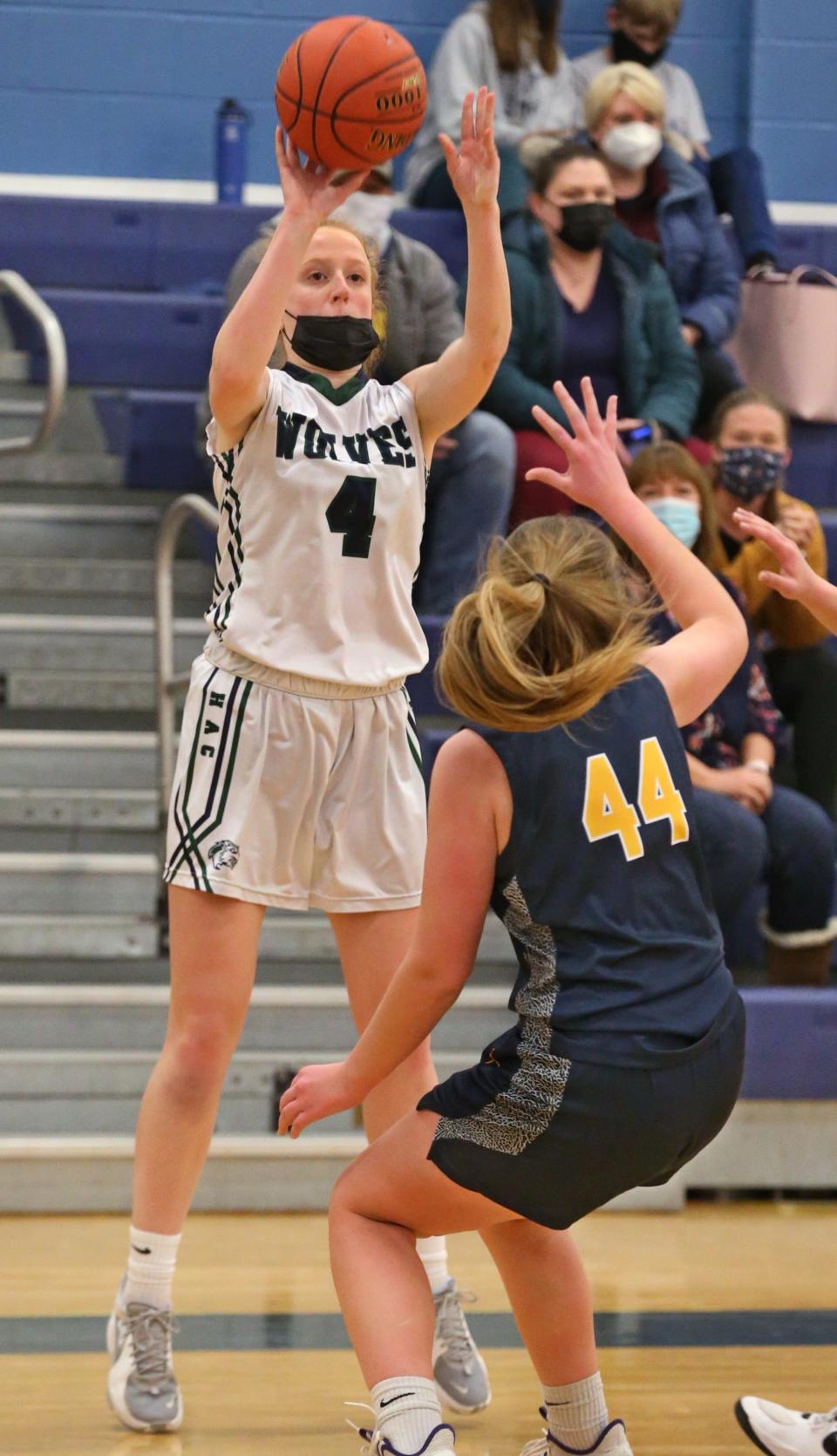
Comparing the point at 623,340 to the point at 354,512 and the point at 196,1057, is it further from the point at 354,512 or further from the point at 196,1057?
the point at 196,1057

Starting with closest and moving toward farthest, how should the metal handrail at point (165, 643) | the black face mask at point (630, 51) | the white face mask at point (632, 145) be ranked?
the metal handrail at point (165, 643), the white face mask at point (632, 145), the black face mask at point (630, 51)

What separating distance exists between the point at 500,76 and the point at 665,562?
13.8 feet

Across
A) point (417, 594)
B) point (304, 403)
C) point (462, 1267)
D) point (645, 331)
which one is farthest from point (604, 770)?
point (645, 331)

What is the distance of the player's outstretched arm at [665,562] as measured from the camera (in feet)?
6.58

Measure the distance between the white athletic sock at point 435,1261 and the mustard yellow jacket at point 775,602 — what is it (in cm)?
204

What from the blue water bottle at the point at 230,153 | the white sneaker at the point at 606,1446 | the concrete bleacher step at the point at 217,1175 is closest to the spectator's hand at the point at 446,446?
the concrete bleacher step at the point at 217,1175

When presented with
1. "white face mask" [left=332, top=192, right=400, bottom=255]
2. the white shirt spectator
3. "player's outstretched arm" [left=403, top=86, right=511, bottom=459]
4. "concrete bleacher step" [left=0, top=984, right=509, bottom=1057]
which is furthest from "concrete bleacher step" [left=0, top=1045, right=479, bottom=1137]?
the white shirt spectator

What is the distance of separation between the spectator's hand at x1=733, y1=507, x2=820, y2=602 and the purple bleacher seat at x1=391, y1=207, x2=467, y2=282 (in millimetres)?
3714

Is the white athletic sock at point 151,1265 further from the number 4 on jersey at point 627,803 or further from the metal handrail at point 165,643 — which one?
the metal handrail at point 165,643

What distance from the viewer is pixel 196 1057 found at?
231cm

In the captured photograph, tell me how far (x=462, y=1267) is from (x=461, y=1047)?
80cm

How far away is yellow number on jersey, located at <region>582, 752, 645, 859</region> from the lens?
181 centimetres

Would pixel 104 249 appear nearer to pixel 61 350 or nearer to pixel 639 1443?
pixel 61 350

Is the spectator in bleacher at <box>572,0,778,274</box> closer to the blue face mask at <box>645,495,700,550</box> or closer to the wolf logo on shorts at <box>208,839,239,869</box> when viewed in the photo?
the blue face mask at <box>645,495,700,550</box>
